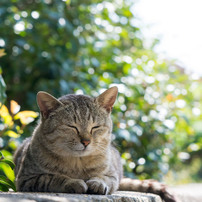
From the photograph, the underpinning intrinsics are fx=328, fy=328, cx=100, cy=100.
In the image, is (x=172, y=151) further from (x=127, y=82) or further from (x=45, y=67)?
(x=45, y=67)

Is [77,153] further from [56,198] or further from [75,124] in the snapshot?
[56,198]

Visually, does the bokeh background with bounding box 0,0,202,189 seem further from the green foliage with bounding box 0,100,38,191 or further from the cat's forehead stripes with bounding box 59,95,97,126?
the cat's forehead stripes with bounding box 59,95,97,126

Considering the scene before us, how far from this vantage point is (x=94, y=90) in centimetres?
356

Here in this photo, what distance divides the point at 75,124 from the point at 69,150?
18 cm

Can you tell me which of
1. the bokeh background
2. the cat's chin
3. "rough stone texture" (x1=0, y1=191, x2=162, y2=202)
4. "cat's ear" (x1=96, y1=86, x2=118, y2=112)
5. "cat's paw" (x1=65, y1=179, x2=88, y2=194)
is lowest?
"rough stone texture" (x1=0, y1=191, x2=162, y2=202)

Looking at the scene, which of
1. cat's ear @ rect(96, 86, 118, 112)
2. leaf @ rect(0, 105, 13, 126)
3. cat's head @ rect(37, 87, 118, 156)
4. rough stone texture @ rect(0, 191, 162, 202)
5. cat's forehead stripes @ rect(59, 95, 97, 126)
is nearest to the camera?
rough stone texture @ rect(0, 191, 162, 202)

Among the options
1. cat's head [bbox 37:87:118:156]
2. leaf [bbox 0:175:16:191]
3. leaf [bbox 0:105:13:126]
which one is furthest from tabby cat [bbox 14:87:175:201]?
leaf [bbox 0:105:13:126]

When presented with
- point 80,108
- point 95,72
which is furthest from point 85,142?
point 95,72

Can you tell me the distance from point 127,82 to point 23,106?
1.19 metres

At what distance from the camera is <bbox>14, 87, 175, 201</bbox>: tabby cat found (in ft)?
6.55

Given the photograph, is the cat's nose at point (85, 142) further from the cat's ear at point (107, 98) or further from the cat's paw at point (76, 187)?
the cat's ear at point (107, 98)

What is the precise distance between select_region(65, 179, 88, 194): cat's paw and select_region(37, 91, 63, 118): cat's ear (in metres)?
0.61

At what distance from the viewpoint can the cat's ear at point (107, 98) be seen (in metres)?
2.44

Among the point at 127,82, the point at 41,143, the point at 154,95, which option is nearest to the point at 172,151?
the point at 154,95
